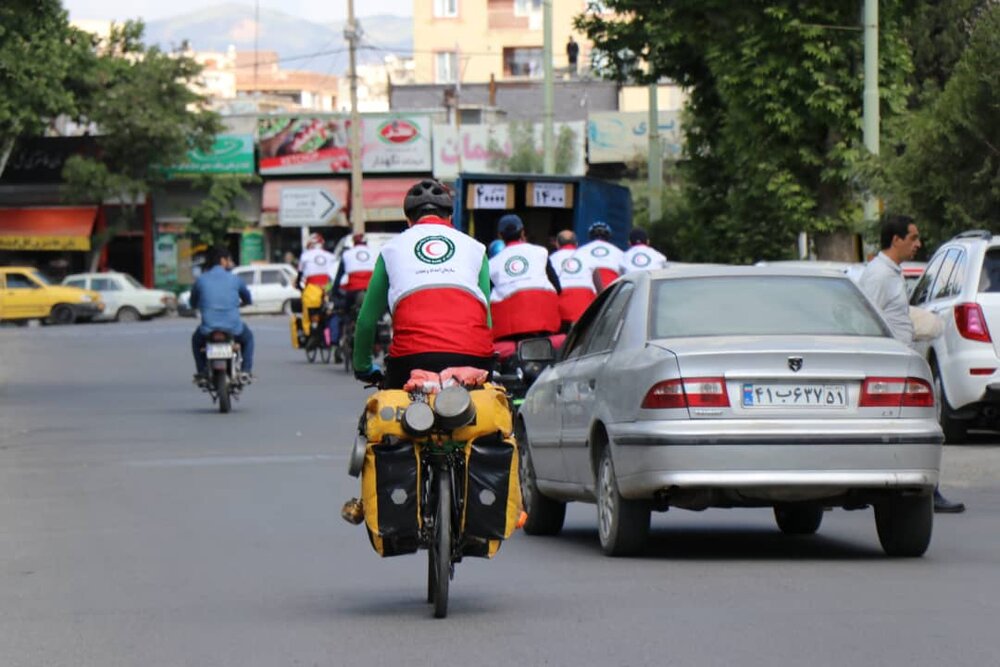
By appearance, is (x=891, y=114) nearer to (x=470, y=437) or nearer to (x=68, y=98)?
(x=470, y=437)

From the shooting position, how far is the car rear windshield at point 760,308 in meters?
10.3

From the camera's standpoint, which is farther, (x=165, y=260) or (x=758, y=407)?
(x=165, y=260)

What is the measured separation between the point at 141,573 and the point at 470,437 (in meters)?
2.61

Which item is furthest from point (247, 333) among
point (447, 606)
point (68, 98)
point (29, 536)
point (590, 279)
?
point (68, 98)

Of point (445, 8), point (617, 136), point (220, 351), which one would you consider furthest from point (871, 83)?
point (445, 8)

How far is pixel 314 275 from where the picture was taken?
32.1 m

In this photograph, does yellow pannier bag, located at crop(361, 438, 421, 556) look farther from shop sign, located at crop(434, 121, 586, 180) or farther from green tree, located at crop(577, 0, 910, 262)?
shop sign, located at crop(434, 121, 586, 180)

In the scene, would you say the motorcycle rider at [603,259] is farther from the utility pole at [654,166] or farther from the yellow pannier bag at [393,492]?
the utility pole at [654,166]

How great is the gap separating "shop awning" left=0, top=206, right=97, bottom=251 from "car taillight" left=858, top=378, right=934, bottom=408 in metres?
59.5

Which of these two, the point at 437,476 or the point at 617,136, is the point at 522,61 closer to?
the point at 617,136

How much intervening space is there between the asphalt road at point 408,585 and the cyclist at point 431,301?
1043mm

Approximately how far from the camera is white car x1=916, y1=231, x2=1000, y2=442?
17266 millimetres

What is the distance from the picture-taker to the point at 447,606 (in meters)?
8.53

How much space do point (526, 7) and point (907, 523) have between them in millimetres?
85200
